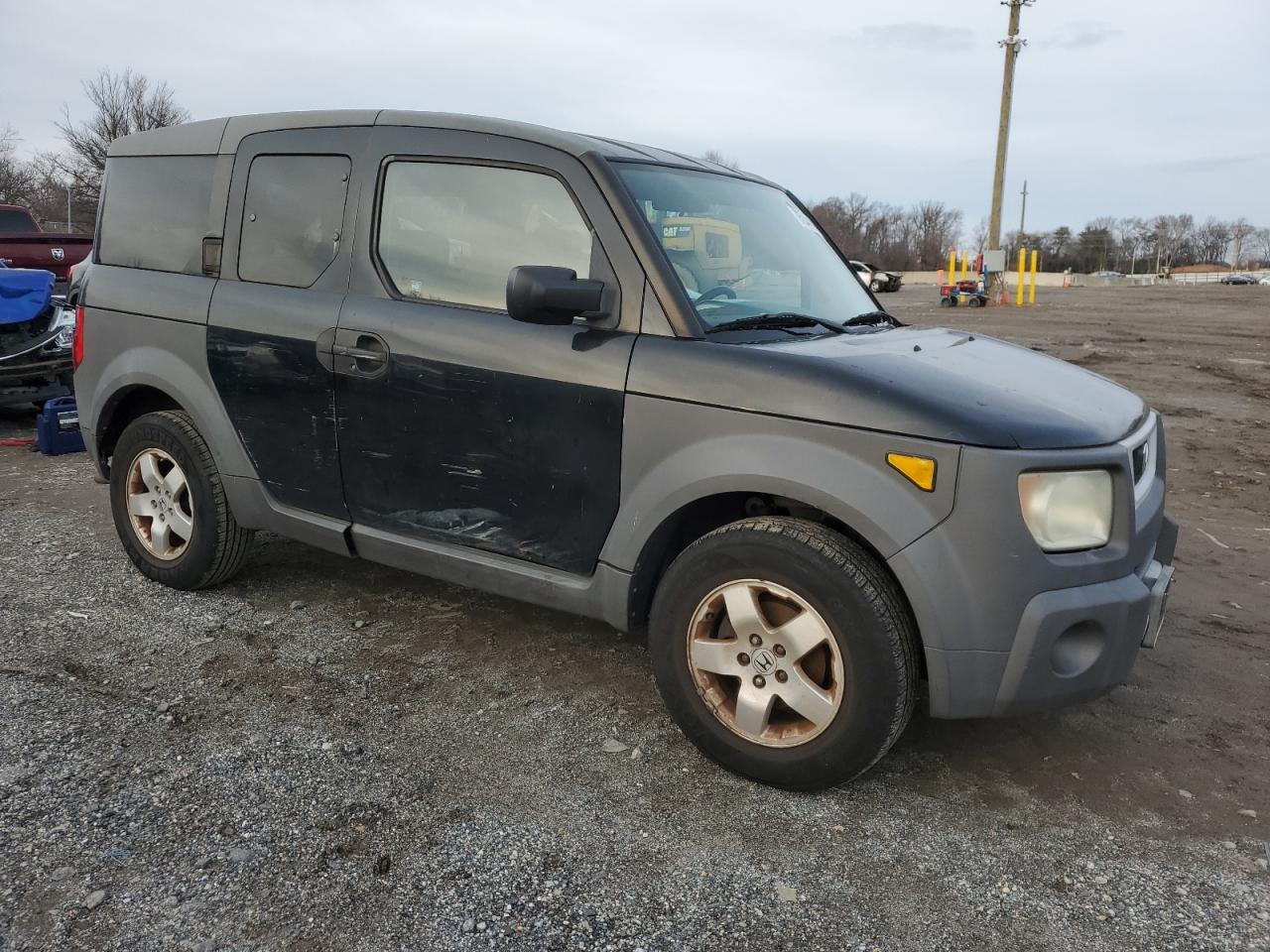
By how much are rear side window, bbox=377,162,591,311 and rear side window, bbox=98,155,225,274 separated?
0.99m

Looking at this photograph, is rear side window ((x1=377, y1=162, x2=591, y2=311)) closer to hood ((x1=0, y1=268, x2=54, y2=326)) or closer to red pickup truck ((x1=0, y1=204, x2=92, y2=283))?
hood ((x1=0, y1=268, x2=54, y2=326))

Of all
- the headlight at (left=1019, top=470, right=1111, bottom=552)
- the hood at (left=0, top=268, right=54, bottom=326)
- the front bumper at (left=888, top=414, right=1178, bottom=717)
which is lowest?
the front bumper at (left=888, top=414, right=1178, bottom=717)

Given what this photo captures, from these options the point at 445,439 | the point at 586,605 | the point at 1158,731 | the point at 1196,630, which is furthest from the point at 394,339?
the point at 1196,630

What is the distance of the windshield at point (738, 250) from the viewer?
3.20 metres

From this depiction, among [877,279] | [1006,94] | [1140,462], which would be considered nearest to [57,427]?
[877,279]

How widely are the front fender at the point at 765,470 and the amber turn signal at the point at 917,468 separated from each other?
0.01 m

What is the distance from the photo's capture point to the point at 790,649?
2783 mm

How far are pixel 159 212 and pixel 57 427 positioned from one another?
4.37 metres

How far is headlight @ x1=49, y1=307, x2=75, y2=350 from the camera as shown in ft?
27.5

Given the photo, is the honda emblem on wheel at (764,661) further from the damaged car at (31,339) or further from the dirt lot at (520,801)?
the damaged car at (31,339)

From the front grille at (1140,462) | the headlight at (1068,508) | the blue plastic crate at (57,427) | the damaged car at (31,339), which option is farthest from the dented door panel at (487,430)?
the damaged car at (31,339)

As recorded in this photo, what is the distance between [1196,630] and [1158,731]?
44.2 inches

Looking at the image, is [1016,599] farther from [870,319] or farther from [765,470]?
[870,319]

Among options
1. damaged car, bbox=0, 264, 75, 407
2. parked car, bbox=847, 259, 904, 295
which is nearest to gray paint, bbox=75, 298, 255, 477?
parked car, bbox=847, 259, 904, 295
